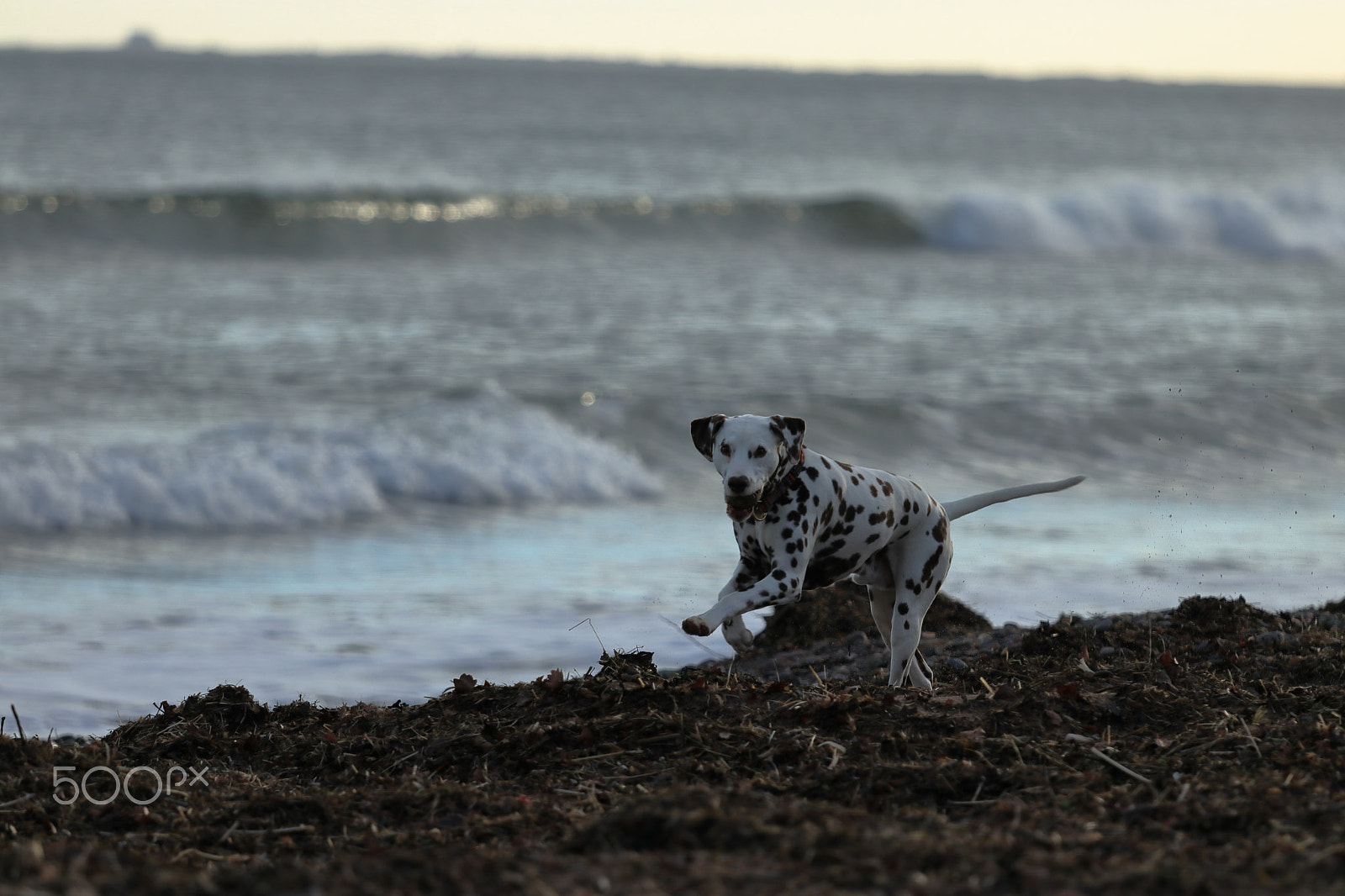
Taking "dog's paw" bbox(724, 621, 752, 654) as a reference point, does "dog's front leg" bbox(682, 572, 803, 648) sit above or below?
above

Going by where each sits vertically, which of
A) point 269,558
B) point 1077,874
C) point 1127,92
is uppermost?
point 1127,92

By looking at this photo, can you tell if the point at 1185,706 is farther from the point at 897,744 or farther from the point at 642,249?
the point at 642,249

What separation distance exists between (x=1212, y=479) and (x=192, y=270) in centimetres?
1794

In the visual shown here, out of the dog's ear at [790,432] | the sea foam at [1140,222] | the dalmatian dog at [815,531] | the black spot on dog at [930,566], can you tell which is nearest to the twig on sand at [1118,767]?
the dalmatian dog at [815,531]

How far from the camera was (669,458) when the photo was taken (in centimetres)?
1423

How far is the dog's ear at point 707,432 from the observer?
584 centimetres

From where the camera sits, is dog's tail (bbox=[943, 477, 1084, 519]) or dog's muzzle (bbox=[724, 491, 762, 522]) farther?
dog's tail (bbox=[943, 477, 1084, 519])

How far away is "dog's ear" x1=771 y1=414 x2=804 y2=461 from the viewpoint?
227 inches

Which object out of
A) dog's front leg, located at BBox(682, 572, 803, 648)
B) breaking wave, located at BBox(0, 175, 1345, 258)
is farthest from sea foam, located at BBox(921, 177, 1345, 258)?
dog's front leg, located at BBox(682, 572, 803, 648)

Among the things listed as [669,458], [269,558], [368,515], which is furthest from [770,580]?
[669,458]

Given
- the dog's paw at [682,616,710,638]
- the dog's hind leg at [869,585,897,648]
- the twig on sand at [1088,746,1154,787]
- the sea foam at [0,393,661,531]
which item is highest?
the dog's paw at [682,616,710,638]

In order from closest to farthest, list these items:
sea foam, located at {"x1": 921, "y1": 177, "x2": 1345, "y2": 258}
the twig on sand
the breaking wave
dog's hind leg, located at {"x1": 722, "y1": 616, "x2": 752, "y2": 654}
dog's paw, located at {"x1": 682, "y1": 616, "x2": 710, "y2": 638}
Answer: the twig on sand < dog's paw, located at {"x1": 682, "y1": 616, "x2": 710, "y2": 638} < dog's hind leg, located at {"x1": 722, "y1": 616, "x2": 752, "y2": 654} < the breaking wave < sea foam, located at {"x1": 921, "y1": 177, "x2": 1345, "y2": 258}

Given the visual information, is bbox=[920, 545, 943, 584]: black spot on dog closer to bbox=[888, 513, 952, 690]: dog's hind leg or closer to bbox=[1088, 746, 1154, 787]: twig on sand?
bbox=[888, 513, 952, 690]: dog's hind leg

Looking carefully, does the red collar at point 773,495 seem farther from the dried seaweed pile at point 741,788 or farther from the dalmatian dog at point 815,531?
the dried seaweed pile at point 741,788
